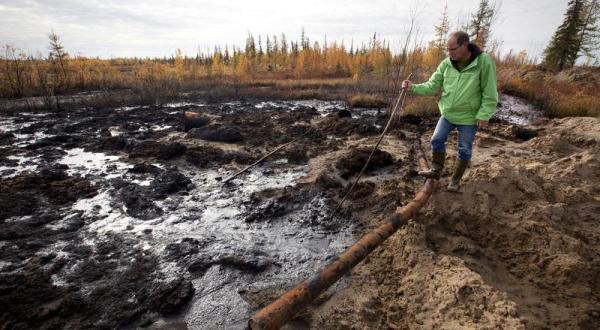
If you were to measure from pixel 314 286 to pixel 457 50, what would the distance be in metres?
2.87

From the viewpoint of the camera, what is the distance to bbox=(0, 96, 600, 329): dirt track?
100 inches

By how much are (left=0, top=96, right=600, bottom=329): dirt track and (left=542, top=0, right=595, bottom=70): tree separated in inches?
1033

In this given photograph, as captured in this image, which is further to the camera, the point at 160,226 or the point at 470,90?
the point at 160,226

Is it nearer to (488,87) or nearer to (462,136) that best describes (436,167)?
(462,136)

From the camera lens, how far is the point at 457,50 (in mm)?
3221

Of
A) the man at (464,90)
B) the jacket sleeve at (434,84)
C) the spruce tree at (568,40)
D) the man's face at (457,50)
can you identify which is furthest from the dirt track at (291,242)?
the spruce tree at (568,40)

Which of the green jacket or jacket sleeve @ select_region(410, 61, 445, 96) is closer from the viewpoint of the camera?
the green jacket

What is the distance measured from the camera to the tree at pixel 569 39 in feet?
80.3

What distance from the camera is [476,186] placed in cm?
378

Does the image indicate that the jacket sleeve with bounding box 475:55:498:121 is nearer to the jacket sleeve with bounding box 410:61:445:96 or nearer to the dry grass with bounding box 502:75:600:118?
the jacket sleeve with bounding box 410:61:445:96

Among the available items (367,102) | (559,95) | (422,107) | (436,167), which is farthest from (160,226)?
(559,95)

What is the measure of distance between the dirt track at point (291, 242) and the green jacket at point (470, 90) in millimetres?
968

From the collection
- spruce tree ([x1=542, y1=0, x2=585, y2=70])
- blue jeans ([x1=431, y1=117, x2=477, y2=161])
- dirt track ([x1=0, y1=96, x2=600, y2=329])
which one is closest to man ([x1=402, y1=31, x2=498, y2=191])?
blue jeans ([x1=431, y1=117, x2=477, y2=161])

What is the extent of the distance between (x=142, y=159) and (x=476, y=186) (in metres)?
6.79
